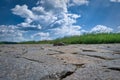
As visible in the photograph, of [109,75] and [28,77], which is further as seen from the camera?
[109,75]

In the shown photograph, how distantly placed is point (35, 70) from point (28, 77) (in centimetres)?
26

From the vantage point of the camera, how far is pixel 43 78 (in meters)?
1.90

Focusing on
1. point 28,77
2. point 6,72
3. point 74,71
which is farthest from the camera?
point 74,71

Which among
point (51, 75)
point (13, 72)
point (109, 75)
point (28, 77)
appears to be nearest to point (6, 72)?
point (13, 72)

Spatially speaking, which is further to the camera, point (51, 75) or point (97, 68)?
point (97, 68)

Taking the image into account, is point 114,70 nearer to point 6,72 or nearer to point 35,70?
point 35,70

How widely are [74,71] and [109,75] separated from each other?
348 millimetres

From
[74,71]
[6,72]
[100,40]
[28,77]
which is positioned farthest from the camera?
[100,40]

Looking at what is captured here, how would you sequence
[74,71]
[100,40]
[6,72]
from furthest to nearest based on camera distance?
[100,40]
[74,71]
[6,72]

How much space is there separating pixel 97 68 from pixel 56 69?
428mm

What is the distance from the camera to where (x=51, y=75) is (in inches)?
78.5

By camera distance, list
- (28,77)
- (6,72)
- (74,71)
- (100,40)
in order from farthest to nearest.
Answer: (100,40), (74,71), (6,72), (28,77)

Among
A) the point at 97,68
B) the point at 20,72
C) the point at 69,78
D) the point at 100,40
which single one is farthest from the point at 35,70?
the point at 100,40

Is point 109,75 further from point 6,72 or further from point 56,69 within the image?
point 6,72
